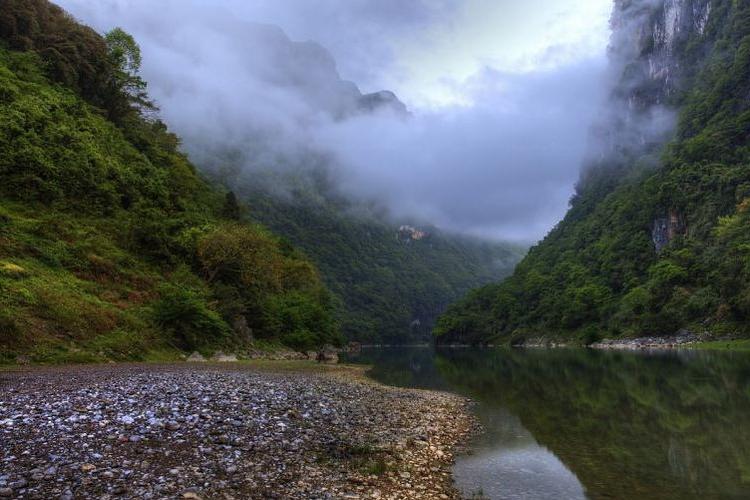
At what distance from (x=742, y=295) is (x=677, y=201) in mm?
59062

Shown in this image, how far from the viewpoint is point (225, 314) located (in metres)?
51.6

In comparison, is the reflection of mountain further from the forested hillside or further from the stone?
the forested hillside

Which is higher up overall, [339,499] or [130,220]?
[130,220]

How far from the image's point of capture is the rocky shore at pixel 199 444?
9.46 metres

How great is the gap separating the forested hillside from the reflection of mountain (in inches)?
975

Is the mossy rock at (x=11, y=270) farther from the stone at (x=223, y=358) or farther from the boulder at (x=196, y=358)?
the stone at (x=223, y=358)

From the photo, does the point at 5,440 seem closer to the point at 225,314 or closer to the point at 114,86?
the point at 225,314

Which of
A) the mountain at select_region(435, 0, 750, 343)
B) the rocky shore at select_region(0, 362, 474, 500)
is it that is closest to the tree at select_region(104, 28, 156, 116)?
the rocky shore at select_region(0, 362, 474, 500)

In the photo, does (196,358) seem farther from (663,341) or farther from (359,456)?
(663,341)

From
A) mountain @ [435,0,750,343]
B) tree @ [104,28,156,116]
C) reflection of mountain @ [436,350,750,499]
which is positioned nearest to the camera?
reflection of mountain @ [436,350,750,499]

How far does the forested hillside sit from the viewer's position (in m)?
32.2

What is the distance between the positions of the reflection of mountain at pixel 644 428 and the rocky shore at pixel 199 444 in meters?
4.29

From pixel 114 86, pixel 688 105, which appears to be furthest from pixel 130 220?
pixel 688 105

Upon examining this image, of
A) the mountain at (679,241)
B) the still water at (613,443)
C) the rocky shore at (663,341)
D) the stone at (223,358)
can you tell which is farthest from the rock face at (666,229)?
the stone at (223,358)
